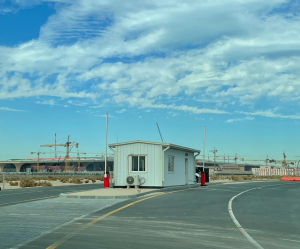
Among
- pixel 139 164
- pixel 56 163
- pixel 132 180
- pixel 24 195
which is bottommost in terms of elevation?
pixel 24 195

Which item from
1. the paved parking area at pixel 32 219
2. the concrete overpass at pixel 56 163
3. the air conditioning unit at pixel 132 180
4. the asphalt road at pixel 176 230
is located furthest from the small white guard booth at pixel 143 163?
the concrete overpass at pixel 56 163

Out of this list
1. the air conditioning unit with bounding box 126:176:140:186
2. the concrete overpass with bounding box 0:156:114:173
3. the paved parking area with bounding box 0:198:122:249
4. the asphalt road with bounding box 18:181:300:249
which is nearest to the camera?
the asphalt road with bounding box 18:181:300:249

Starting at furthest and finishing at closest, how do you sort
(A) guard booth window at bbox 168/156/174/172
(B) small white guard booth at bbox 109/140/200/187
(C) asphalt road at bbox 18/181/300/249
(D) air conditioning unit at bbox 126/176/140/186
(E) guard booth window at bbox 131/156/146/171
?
(A) guard booth window at bbox 168/156/174/172 → (E) guard booth window at bbox 131/156/146/171 → (B) small white guard booth at bbox 109/140/200/187 → (D) air conditioning unit at bbox 126/176/140/186 → (C) asphalt road at bbox 18/181/300/249

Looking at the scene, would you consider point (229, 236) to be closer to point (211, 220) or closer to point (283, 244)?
point (283, 244)

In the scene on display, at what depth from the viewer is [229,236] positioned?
9.36 m

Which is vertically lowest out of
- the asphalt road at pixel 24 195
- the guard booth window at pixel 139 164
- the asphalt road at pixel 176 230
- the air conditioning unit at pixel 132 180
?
the asphalt road at pixel 24 195

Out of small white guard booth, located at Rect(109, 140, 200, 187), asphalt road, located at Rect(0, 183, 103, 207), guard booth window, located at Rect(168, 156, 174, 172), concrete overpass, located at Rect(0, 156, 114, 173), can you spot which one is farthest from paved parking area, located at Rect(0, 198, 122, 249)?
concrete overpass, located at Rect(0, 156, 114, 173)

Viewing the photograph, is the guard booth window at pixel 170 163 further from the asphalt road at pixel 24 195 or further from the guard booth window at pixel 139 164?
the asphalt road at pixel 24 195

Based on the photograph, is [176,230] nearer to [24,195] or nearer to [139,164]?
[24,195]

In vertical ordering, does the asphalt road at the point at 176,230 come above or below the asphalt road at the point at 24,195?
above

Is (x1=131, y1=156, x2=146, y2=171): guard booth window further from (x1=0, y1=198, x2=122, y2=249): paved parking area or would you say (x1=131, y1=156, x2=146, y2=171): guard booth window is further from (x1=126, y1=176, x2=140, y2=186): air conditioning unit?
(x1=0, y1=198, x2=122, y2=249): paved parking area

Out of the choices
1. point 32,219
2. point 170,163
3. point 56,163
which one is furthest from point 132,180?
point 56,163

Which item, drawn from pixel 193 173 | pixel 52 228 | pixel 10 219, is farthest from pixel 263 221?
pixel 193 173

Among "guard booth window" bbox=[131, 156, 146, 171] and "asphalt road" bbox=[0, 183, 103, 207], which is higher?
"guard booth window" bbox=[131, 156, 146, 171]
